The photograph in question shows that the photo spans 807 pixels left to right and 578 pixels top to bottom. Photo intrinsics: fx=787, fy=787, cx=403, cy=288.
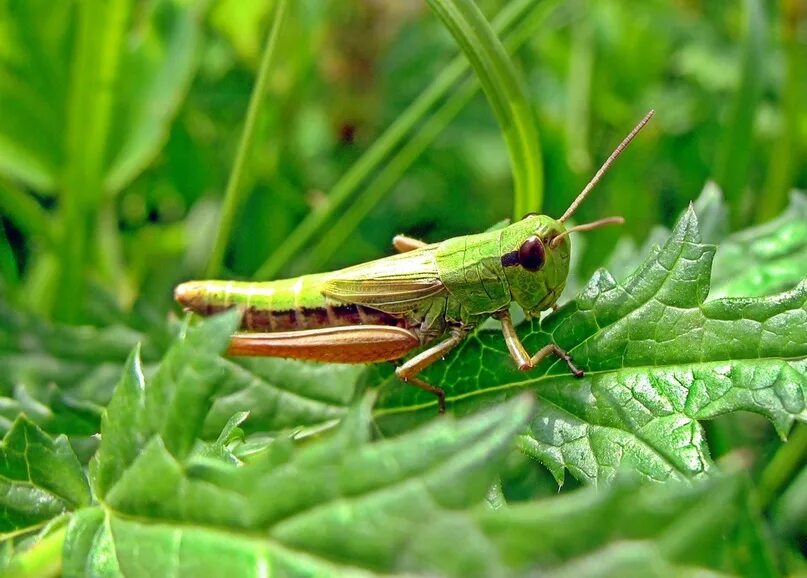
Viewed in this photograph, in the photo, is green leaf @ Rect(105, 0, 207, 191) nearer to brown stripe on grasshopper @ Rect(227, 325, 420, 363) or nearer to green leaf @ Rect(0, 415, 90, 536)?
brown stripe on grasshopper @ Rect(227, 325, 420, 363)

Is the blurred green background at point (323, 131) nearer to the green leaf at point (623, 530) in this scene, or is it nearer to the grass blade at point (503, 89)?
the grass blade at point (503, 89)

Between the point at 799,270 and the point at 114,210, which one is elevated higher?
the point at 114,210

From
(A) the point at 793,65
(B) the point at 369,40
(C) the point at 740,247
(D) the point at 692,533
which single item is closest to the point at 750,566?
(D) the point at 692,533

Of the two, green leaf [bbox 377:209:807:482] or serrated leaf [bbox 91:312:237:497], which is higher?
green leaf [bbox 377:209:807:482]

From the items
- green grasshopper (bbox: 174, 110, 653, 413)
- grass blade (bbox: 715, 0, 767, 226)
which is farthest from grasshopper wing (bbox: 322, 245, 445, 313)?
grass blade (bbox: 715, 0, 767, 226)

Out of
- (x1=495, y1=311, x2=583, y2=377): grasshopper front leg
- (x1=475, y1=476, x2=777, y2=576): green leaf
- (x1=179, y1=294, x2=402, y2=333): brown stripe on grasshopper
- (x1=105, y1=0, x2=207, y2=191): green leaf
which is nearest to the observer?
(x1=475, y1=476, x2=777, y2=576): green leaf

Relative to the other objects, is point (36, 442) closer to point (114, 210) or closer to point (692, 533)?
point (692, 533)

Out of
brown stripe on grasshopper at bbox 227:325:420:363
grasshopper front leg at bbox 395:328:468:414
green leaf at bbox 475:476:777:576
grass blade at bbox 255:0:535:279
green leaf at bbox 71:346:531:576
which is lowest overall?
green leaf at bbox 475:476:777:576
